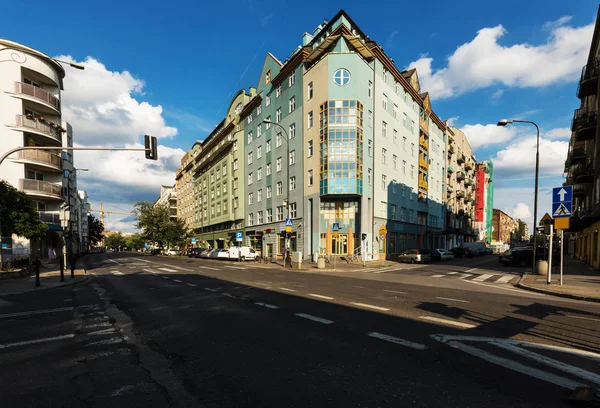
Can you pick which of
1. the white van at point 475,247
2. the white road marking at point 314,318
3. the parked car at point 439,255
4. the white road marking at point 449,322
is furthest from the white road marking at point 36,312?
the white van at point 475,247

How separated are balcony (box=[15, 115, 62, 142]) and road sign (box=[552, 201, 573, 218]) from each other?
40.9m

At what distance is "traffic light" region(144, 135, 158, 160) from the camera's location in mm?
13781

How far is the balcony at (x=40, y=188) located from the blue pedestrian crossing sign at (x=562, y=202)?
127ft

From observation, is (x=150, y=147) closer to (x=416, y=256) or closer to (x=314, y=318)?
(x=314, y=318)

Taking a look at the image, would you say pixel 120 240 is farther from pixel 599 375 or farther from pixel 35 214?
pixel 599 375

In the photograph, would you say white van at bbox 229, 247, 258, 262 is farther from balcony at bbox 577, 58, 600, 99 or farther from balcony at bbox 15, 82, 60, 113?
balcony at bbox 577, 58, 600, 99

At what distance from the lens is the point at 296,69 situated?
118 feet

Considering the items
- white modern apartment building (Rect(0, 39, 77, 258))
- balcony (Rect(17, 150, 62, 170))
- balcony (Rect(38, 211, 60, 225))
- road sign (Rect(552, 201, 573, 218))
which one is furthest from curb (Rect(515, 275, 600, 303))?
balcony (Rect(17, 150, 62, 170))

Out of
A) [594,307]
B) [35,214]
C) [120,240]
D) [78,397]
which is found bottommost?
[120,240]

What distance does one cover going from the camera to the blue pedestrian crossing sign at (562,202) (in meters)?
13.3

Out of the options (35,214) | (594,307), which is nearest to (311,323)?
(594,307)

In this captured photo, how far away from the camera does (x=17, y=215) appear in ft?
63.1

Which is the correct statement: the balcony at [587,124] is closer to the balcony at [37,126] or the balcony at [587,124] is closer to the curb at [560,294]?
the curb at [560,294]

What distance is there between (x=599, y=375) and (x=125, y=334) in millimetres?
7631
